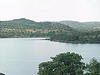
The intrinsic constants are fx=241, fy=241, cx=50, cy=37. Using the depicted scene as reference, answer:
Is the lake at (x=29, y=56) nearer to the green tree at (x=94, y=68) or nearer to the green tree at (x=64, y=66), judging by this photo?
the green tree at (x=64, y=66)

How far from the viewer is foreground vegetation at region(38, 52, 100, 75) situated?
32.0 m

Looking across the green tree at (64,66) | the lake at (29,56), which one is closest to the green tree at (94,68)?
the green tree at (64,66)

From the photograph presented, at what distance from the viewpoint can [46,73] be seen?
31938 mm

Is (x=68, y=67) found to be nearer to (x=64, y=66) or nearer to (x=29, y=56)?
(x=64, y=66)

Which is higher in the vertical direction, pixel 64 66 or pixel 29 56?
pixel 64 66

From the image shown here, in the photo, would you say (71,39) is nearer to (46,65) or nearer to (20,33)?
(20,33)

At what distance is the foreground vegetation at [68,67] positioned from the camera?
105 ft

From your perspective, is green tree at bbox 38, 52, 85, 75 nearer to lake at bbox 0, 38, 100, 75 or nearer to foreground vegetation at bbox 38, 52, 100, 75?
foreground vegetation at bbox 38, 52, 100, 75

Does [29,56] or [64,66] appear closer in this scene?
[64,66]

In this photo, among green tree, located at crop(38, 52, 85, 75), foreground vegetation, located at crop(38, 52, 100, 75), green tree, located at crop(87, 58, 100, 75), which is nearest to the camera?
green tree, located at crop(87, 58, 100, 75)

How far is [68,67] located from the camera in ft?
109

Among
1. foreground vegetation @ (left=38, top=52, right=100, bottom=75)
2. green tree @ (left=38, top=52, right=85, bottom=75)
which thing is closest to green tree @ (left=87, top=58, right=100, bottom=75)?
foreground vegetation @ (left=38, top=52, right=100, bottom=75)

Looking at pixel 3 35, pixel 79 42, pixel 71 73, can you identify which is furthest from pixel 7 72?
pixel 3 35

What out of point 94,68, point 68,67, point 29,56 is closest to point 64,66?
point 68,67
